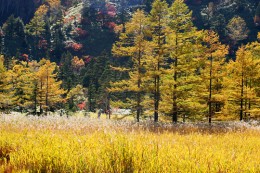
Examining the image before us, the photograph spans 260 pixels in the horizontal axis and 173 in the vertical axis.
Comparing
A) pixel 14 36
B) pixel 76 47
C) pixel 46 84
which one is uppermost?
pixel 14 36

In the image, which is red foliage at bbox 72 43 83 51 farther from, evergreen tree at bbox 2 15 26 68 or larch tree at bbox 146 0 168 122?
larch tree at bbox 146 0 168 122

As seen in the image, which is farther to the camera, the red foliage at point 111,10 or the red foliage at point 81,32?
the red foliage at point 111,10

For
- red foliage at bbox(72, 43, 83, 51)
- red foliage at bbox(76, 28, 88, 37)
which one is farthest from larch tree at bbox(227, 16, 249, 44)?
red foliage at bbox(76, 28, 88, 37)

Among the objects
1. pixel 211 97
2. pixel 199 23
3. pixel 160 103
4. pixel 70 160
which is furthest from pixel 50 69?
pixel 199 23

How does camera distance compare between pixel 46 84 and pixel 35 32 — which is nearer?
pixel 46 84

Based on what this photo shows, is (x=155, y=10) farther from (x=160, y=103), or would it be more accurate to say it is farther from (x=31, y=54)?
(x=31, y=54)

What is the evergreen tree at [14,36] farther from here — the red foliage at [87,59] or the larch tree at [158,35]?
the larch tree at [158,35]

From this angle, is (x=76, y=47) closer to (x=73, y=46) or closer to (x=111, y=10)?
(x=73, y=46)

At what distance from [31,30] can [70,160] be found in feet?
312

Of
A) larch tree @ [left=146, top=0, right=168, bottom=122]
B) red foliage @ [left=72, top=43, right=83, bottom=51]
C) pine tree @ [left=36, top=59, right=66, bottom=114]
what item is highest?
red foliage @ [left=72, top=43, right=83, bottom=51]

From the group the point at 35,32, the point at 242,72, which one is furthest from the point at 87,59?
the point at 242,72

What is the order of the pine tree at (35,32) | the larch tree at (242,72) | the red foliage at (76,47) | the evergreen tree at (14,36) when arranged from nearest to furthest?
the larch tree at (242,72) → the evergreen tree at (14,36) → the pine tree at (35,32) → the red foliage at (76,47)

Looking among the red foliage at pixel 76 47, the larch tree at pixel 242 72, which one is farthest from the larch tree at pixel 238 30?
the larch tree at pixel 242 72

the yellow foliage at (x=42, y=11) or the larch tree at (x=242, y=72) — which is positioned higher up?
the yellow foliage at (x=42, y=11)
